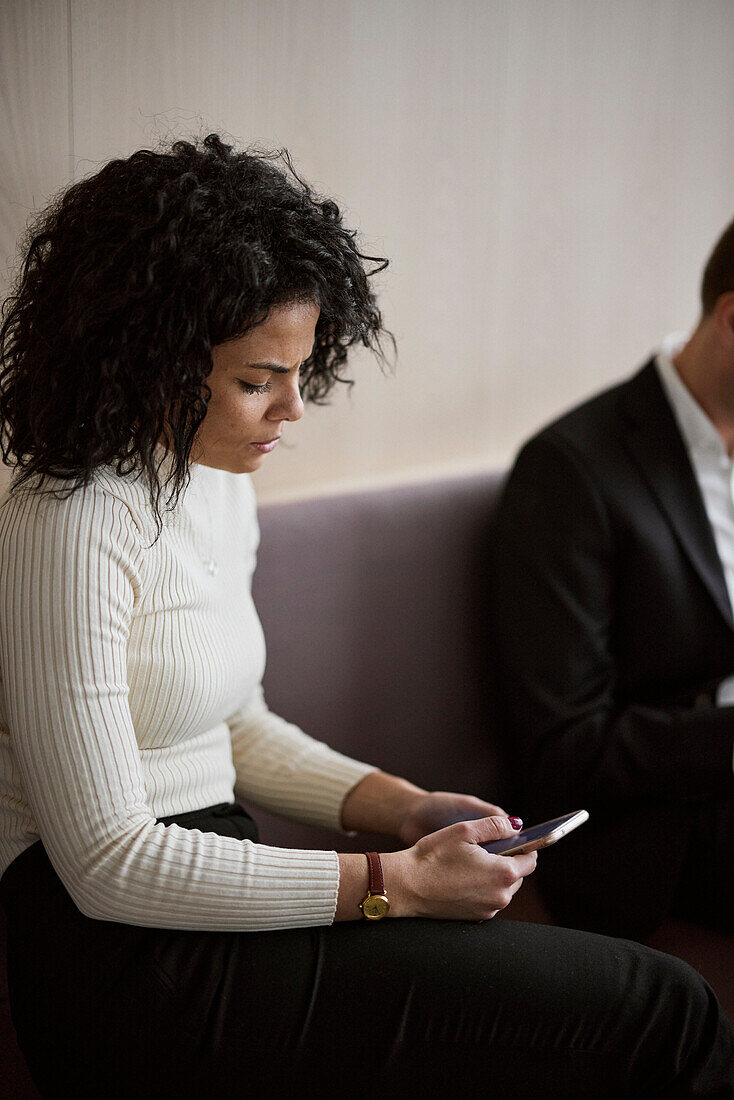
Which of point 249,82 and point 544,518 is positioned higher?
point 249,82

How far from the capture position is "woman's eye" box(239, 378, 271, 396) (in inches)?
37.5

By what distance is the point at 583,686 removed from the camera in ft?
4.59

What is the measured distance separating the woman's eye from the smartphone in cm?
49

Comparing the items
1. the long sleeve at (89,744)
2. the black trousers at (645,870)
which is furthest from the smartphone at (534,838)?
the black trousers at (645,870)

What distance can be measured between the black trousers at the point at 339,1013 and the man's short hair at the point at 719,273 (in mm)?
967

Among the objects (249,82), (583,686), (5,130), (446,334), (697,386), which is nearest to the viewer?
(5,130)

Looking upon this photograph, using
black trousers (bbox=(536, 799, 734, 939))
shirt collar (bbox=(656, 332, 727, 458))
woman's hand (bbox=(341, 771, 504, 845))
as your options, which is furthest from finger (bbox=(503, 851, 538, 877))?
shirt collar (bbox=(656, 332, 727, 458))

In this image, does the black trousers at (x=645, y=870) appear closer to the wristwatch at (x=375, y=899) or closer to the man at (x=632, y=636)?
the man at (x=632, y=636)

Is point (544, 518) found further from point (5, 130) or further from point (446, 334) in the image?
point (5, 130)

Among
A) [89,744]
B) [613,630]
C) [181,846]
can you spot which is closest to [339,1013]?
[181,846]

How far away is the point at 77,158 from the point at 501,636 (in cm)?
83

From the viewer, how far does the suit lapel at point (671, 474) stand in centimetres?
143

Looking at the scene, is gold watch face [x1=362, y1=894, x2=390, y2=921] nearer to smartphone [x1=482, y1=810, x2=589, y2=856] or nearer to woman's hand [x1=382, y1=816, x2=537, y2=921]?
woman's hand [x1=382, y1=816, x2=537, y2=921]

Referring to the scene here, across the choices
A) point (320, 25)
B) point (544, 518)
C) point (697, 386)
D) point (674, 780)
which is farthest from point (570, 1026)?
point (320, 25)
